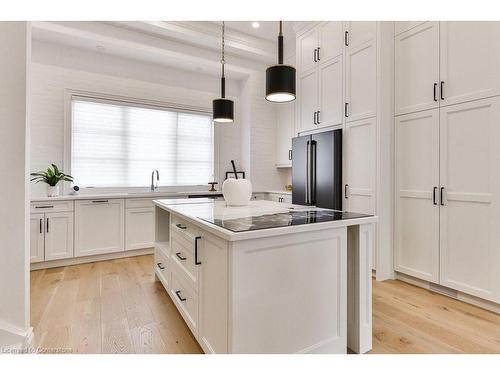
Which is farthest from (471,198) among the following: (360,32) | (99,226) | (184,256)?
(99,226)

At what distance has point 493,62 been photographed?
226 cm

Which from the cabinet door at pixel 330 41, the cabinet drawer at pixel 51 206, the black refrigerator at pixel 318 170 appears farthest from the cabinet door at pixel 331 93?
the cabinet drawer at pixel 51 206

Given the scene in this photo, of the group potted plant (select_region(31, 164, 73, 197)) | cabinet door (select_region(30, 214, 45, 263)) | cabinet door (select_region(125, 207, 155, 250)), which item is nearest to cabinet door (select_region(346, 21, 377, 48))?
cabinet door (select_region(125, 207, 155, 250))

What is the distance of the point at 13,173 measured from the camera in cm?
161

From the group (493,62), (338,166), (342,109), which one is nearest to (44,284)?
(338,166)

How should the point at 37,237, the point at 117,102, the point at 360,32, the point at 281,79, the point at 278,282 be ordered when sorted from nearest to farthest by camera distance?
the point at 278,282
the point at 281,79
the point at 360,32
the point at 37,237
the point at 117,102

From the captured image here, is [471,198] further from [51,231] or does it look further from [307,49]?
[51,231]

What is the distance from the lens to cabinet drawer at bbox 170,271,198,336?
5.87 ft

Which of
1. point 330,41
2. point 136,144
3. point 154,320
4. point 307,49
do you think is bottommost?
point 154,320

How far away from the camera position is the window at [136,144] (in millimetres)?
4059

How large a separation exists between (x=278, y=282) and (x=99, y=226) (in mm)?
3129

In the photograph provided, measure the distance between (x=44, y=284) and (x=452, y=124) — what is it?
4367 mm

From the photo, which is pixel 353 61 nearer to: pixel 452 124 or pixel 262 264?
pixel 452 124
